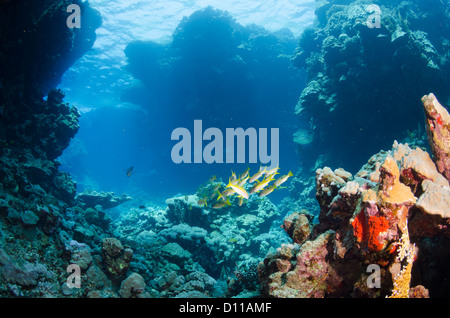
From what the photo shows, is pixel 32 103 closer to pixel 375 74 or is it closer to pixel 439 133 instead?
pixel 439 133

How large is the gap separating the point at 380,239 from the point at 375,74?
548 inches

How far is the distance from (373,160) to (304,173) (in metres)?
15.2

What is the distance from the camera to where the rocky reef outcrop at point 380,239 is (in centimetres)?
233

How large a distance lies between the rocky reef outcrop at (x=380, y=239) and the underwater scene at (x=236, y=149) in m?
0.02

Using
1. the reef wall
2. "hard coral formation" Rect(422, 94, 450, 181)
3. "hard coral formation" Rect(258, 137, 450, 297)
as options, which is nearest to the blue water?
the reef wall

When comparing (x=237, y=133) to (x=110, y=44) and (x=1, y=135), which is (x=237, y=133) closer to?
(x=110, y=44)

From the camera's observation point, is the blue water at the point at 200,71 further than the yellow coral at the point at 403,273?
Yes

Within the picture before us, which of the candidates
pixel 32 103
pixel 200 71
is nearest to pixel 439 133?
pixel 32 103

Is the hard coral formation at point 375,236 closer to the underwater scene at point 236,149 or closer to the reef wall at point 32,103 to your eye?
the underwater scene at point 236,149

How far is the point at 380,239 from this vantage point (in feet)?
7.65

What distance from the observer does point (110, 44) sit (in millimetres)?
25578

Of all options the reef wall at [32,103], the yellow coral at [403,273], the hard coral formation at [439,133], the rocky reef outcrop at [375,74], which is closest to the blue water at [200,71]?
the rocky reef outcrop at [375,74]

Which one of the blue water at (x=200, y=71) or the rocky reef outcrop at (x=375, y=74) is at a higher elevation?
the blue water at (x=200, y=71)
